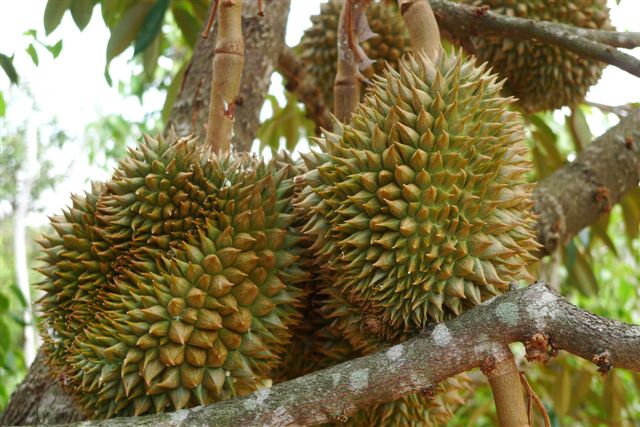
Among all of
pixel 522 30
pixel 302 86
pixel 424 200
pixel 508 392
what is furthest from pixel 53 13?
pixel 508 392

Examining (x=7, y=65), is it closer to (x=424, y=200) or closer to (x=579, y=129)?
(x=424, y=200)

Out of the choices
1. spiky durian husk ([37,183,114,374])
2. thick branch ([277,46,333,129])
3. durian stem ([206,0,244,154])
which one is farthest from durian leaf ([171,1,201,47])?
spiky durian husk ([37,183,114,374])

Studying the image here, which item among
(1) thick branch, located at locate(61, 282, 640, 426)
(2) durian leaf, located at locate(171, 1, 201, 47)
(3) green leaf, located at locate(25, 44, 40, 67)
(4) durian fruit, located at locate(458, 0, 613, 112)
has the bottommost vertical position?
(1) thick branch, located at locate(61, 282, 640, 426)

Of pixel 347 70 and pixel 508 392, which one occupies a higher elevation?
pixel 347 70

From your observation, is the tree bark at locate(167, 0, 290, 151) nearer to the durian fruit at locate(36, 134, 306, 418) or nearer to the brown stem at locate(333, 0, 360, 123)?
the brown stem at locate(333, 0, 360, 123)

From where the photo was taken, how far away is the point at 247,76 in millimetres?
2262

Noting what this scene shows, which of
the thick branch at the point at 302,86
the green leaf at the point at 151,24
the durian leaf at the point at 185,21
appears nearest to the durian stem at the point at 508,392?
the thick branch at the point at 302,86

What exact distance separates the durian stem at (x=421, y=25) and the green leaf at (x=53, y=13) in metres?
1.31

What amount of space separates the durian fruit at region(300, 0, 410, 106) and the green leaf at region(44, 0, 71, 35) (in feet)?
2.69

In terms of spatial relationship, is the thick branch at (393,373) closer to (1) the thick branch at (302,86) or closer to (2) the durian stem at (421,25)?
(2) the durian stem at (421,25)

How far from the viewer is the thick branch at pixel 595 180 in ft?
7.53

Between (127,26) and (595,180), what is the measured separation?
173 centimetres

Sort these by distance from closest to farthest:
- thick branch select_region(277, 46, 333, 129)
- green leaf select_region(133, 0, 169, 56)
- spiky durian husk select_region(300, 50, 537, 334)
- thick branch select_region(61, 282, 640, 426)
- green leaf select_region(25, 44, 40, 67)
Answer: thick branch select_region(61, 282, 640, 426) → spiky durian husk select_region(300, 50, 537, 334) → green leaf select_region(25, 44, 40, 67) → green leaf select_region(133, 0, 169, 56) → thick branch select_region(277, 46, 333, 129)

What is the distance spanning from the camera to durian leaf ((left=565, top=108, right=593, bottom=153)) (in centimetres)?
268
